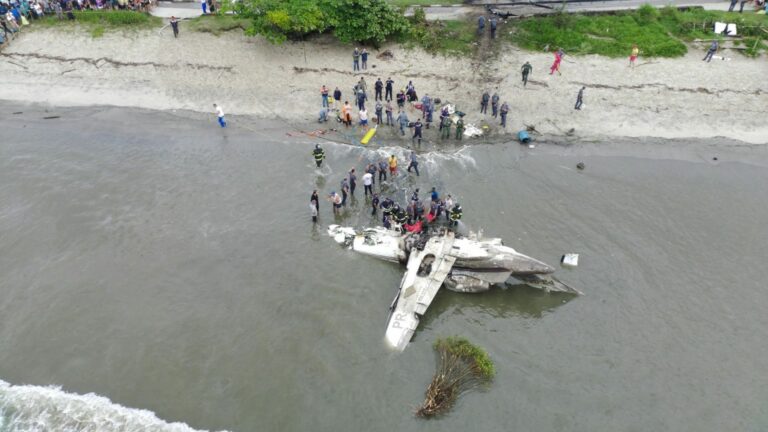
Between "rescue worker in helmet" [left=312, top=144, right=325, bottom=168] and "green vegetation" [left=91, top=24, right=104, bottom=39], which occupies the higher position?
"green vegetation" [left=91, top=24, right=104, bottom=39]

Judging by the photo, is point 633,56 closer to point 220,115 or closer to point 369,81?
point 369,81

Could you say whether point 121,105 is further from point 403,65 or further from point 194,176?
point 403,65

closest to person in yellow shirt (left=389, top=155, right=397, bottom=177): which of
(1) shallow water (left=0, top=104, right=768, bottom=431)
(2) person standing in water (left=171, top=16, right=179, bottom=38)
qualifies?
(1) shallow water (left=0, top=104, right=768, bottom=431)

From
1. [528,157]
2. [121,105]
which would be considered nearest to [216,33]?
[121,105]

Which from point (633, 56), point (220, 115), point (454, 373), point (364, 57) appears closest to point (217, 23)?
point (220, 115)

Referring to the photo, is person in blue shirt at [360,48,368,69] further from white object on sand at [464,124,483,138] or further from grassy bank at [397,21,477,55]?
white object on sand at [464,124,483,138]

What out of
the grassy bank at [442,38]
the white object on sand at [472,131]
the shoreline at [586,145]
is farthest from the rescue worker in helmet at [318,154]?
the grassy bank at [442,38]
